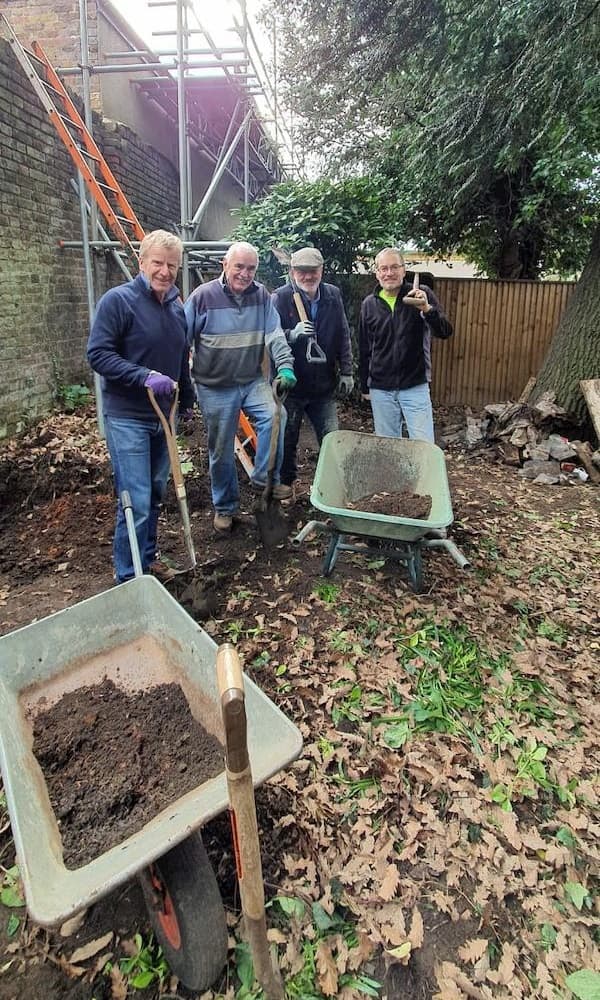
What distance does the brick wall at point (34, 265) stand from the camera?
5.55m

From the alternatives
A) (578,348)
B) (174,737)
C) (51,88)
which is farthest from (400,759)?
(51,88)

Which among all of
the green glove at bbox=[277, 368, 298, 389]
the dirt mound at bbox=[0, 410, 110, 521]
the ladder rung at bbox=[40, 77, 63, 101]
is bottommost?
the dirt mound at bbox=[0, 410, 110, 521]

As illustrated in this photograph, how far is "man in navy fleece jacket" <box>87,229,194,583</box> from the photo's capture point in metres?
2.93

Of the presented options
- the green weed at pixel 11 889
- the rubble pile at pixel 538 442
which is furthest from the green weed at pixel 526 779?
the rubble pile at pixel 538 442

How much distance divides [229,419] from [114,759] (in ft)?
8.23

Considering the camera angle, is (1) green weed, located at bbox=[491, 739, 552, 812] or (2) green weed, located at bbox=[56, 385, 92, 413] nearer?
(1) green weed, located at bbox=[491, 739, 552, 812]

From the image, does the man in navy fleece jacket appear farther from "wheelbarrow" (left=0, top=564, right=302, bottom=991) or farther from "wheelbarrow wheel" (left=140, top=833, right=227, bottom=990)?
"wheelbarrow wheel" (left=140, top=833, right=227, bottom=990)

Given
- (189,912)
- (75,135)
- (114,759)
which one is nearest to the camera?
(189,912)

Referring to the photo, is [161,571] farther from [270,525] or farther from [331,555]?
[331,555]

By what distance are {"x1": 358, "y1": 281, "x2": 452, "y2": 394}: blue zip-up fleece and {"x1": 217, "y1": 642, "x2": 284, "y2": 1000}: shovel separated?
11.4 feet

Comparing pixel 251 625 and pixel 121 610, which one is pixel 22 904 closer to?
pixel 121 610

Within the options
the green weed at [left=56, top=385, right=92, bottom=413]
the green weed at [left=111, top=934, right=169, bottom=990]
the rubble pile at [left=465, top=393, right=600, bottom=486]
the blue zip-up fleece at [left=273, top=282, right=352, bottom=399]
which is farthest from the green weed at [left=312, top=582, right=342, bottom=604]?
the green weed at [left=56, top=385, right=92, bottom=413]

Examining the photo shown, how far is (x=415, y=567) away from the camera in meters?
3.56

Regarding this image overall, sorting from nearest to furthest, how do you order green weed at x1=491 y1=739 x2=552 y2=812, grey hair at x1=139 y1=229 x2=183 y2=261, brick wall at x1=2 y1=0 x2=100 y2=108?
green weed at x1=491 y1=739 x2=552 y2=812, grey hair at x1=139 y1=229 x2=183 y2=261, brick wall at x1=2 y1=0 x2=100 y2=108
